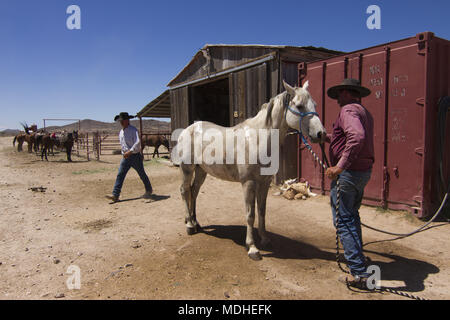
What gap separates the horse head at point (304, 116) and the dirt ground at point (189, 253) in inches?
63.0

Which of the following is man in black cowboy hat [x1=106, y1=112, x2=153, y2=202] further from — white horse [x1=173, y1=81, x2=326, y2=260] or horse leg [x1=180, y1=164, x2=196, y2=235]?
white horse [x1=173, y1=81, x2=326, y2=260]

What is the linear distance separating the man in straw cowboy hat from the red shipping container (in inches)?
112

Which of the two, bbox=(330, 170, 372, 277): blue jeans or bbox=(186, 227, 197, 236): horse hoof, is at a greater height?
bbox=(330, 170, 372, 277): blue jeans

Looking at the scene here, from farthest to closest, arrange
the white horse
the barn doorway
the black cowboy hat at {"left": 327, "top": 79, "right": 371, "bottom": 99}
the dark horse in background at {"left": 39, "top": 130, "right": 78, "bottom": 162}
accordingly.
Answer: the dark horse in background at {"left": 39, "top": 130, "right": 78, "bottom": 162} < the barn doorway < the white horse < the black cowboy hat at {"left": 327, "top": 79, "right": 371, "bottom": 99}

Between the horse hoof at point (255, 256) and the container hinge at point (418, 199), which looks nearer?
the horse hoof at point (255, 256)

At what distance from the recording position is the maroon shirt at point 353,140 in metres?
2.53

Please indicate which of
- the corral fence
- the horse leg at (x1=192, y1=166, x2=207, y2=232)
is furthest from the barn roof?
the horse leg at (x1=192, y1=166, x2=207, y2=232)

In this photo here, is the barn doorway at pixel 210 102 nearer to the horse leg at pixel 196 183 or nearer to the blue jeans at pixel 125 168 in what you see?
the blue jeans at pixel 125 168

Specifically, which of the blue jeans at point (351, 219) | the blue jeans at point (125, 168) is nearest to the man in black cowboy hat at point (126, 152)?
the blue jeans at point (125, 168)

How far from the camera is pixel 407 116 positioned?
500 cm

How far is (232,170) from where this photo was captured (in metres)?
3.71

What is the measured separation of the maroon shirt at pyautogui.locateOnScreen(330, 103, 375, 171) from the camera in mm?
2529
